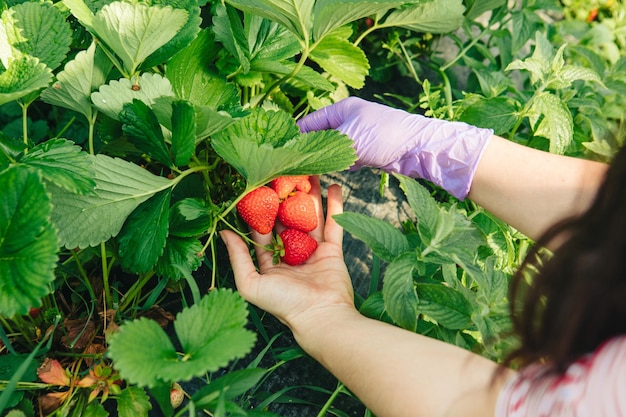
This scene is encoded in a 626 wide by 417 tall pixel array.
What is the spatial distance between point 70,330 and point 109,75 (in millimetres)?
464

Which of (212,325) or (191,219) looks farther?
(191,219)

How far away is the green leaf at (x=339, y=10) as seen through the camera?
899 millimetres

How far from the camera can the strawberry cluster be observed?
1.02 metres

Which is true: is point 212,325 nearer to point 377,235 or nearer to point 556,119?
point 377,235

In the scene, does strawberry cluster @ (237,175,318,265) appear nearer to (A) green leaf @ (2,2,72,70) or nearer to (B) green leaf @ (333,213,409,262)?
(B) green leaf @ (333,213,409,262)

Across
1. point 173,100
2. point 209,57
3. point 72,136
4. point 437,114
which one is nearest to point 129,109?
point 173,100

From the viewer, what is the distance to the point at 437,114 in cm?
138

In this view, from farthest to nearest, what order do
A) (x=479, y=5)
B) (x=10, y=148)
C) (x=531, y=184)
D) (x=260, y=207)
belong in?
1. (x=479, y=5)
2. (x=531, y=184)
3. (x=260, y=207)
4. (x=10, y=148)

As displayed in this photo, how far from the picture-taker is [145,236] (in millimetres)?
944

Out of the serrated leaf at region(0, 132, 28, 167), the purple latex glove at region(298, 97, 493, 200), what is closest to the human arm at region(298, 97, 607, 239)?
the purple latex glove at region(298, 97, 493, 200)

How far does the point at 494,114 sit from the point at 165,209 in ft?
2.50

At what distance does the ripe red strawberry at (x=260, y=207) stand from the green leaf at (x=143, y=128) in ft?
0.51

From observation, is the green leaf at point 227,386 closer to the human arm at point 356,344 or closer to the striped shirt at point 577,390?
the human arm at point 356,344

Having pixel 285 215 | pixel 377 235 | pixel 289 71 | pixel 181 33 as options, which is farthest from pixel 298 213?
pixel 181 33
